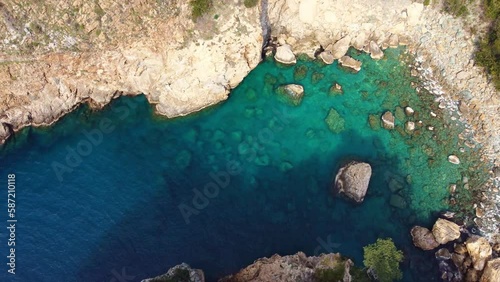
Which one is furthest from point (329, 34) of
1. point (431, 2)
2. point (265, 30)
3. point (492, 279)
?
point (492, 279)

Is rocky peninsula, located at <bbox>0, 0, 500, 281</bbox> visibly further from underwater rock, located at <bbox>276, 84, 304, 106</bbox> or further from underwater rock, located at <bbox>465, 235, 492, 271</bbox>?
underwater rock, located at <bbox>276, 84, 304, 106</bbox>

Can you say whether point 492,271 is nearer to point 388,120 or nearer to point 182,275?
point 388,120

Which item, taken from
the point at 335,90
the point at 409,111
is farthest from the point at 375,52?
the point at 409,111

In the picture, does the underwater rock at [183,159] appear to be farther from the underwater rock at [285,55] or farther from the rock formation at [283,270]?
the underwater rock at [285,55]

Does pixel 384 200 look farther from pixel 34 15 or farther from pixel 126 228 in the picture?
pixel 34 15

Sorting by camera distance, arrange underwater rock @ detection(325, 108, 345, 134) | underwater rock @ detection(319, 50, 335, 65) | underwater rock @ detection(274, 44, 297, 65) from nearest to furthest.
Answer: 1. underwater rock @ detection(325, 108, 345, 134)
2. underwater rock @ detection(274, 44, 297, 65)
3. underwater rock @ detection(319, 50, 335, 65)

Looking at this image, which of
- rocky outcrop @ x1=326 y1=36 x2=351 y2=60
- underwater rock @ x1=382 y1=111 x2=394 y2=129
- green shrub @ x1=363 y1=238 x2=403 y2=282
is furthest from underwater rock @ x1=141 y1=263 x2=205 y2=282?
rocky outcrop @ x1=326 y1=36 x2=351 y2=60
